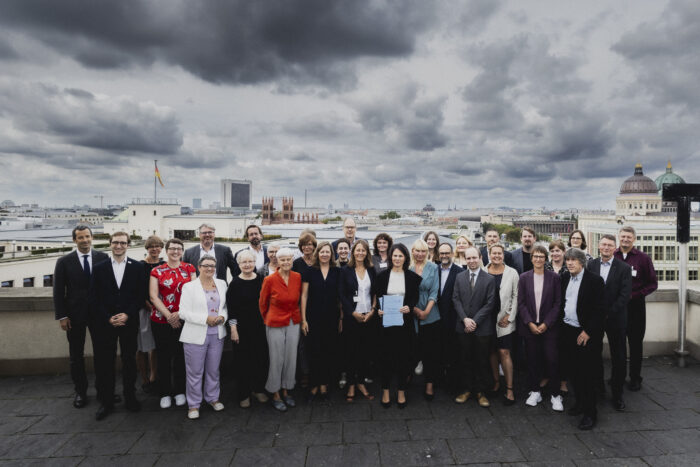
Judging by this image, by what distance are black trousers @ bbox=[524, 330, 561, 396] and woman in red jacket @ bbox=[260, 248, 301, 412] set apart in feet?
8.93

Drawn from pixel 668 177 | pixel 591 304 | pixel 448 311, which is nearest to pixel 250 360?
pixel 448 311

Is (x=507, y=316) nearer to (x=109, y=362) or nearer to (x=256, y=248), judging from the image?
(x=256, y=248)

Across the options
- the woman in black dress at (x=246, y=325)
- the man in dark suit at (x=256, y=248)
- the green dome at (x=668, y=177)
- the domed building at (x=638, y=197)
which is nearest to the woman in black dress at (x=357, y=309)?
the woman in black dress at (x=246, y=325)

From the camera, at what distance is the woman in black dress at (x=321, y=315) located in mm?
4582

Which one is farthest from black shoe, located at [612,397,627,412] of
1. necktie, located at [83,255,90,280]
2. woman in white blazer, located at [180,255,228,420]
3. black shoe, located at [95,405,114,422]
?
necktie, located at [83,255,90,280]

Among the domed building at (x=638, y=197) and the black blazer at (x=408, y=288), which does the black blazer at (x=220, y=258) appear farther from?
the domed building at (x=638, y=197)

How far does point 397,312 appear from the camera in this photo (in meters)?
4.40

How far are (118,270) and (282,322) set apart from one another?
1.96 meters

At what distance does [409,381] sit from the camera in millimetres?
4906

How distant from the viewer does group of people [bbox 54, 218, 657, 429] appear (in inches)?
167

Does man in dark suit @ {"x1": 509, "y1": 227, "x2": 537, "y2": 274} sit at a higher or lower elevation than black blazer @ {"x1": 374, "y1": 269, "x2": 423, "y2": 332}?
higher

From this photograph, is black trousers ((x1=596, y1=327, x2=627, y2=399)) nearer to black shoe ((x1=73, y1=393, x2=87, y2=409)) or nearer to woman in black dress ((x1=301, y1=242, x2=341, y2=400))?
woman in black dress ((x1=301, y1=242, x2=341, y2=400))

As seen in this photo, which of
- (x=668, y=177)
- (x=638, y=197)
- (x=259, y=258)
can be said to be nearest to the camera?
(x=259, y=258)

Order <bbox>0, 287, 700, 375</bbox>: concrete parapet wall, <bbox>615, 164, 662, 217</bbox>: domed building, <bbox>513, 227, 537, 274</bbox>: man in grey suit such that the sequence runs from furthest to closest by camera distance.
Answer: <bbox>615, 164, 662, 217</bbox>: domed building < <bbox>513, 227, 537, 274</bbox>: man in grey suit < <bbox>0, 287, 700, 375</bbox>: concrete parapet wall
